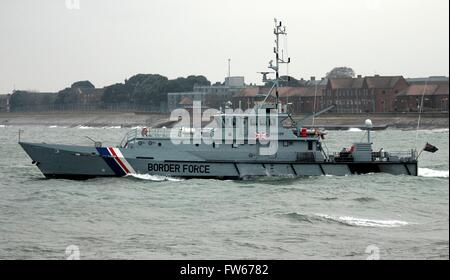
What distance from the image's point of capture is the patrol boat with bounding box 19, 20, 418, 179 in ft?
102

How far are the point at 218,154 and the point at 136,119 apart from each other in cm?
10993

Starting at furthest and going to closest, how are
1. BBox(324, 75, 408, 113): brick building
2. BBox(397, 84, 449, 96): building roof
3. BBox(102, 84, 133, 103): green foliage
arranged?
BBox(102, 84, 133, 103): green foliage → BBox(324, 75, 408, 113): brick building → BBox(397, 84, 449, 96): building roof

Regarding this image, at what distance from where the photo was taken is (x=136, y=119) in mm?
139875

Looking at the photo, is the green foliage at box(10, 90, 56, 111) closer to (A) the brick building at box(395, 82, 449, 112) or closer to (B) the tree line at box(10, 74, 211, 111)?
(B) the tree line at box(10, 74, 211, 111)

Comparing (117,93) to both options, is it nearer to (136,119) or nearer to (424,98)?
(136,119)

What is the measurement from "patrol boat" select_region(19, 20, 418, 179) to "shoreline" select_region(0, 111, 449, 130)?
76.6 m

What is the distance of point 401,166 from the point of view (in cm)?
3250

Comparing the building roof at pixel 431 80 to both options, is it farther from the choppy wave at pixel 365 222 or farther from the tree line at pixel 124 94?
the choppy wave at pixel 365 222

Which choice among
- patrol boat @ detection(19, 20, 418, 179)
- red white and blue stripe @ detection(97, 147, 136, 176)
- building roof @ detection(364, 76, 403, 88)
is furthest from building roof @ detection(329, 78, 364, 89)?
red white and blue stripe @ detection(97, 147, 136, 176)

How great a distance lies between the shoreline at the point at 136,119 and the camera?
112m

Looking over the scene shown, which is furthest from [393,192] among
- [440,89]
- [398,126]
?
[440,89]

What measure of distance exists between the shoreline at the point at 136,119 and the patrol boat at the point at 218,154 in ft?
251

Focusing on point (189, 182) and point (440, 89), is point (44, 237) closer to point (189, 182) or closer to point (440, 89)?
point (189, 182)

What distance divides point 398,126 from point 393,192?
286ft
